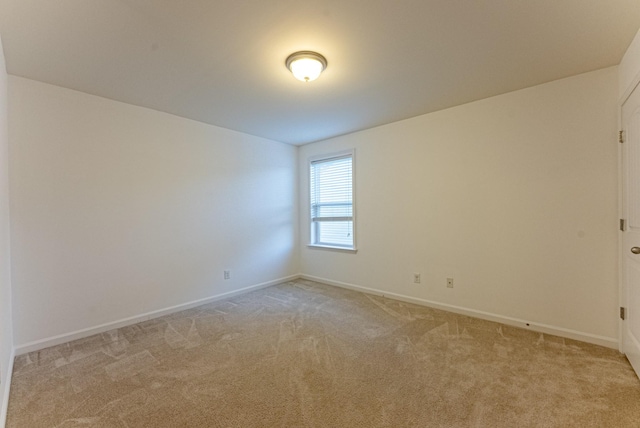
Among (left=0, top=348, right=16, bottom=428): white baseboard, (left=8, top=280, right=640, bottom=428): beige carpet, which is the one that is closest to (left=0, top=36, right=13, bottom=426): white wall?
(left=0, top=348, right=16, bottom=428): white baseboard

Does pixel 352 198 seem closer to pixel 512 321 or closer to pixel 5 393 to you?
pixel 512 321

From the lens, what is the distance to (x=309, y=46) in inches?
82.9

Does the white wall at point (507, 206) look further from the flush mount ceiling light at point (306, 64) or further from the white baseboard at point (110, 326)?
the white baseboard at point (110, 326)

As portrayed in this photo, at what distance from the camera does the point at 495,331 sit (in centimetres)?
279

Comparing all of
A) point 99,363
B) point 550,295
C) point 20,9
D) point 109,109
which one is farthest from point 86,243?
point 550,295

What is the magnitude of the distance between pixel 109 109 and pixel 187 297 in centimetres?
232

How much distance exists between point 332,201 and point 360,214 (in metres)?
0.63

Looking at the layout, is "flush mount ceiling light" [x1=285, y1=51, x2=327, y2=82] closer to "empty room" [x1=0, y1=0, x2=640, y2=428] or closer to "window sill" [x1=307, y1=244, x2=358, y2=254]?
"empty room" [x1=0, y1=0, x2=640, y2=428]

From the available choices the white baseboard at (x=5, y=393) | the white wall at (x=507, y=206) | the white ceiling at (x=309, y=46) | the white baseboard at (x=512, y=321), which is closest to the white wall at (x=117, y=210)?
the white ceiling at (x=309, y=46)

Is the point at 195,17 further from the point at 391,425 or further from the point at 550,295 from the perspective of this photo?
the point at 550,295

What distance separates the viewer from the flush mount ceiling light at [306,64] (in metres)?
2.19

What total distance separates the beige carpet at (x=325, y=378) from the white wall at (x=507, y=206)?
39 cm

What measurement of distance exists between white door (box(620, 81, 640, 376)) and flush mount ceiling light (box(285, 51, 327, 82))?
7.46 ft

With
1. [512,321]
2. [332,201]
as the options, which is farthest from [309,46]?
[512,321]
